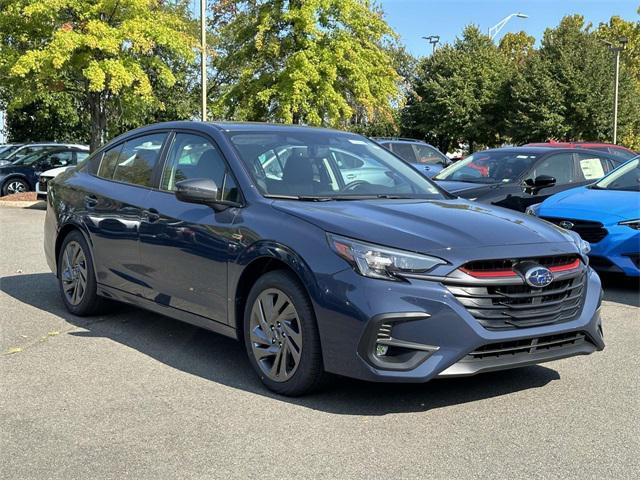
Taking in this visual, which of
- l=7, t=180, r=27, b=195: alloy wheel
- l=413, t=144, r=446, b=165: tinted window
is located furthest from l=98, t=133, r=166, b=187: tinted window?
l=7, t=180, r=27, b=195: alloy wheel

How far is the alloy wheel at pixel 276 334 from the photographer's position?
4277mm

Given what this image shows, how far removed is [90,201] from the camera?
6.16m

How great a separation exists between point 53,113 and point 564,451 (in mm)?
33415

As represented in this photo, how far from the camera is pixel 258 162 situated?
5.01 metres

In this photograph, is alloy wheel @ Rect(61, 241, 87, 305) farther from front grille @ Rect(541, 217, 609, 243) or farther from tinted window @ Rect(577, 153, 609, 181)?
tinted window @ Rect(577, 153, 609, 181)

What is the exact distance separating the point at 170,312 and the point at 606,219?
4.64 metres

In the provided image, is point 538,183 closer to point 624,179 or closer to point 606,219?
point 624,179

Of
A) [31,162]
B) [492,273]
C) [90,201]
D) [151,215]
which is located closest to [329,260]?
[492,273]

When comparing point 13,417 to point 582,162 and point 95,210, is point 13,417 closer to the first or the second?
point 95,210

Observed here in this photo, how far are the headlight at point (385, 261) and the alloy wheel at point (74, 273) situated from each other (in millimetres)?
3044

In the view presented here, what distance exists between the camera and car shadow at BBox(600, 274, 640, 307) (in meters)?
7.41

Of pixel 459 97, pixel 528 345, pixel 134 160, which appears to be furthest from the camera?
pixel 459 97

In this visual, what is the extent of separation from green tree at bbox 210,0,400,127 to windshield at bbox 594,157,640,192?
12.9 m

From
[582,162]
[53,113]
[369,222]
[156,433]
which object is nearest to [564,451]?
[369,222]
